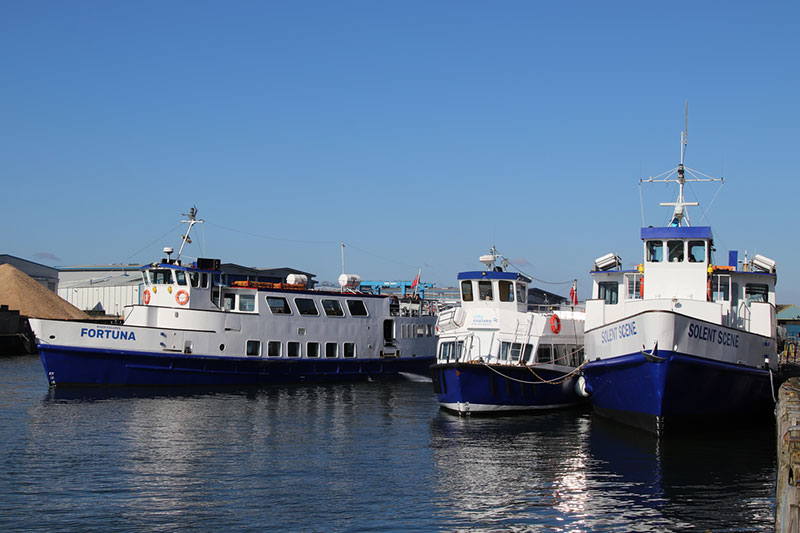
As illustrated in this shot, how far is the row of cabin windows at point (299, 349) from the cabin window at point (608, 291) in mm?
17120

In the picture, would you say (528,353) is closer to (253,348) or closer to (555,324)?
(555,324)

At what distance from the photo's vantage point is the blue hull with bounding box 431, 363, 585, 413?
30.2 m

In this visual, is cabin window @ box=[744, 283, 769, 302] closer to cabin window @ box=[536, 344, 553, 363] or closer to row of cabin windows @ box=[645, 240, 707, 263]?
row of cabin windows @ box=[645, 240, 707, 263]

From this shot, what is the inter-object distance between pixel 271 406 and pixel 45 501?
17080 mm

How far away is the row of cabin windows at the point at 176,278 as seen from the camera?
42281 mm

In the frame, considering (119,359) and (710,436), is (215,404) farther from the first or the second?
(710,436)

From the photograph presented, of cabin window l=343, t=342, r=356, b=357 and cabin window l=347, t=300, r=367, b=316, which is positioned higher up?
cabin window l=347, t=300, r=367, b=316

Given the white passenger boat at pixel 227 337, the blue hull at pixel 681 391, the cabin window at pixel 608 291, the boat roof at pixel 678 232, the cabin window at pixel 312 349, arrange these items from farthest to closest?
the cabin window at pixel 312 349, the white passenger boat at pixel 227 337, the cabin window at pixel 608 291, the boat roof at pixel 678 232, the blue hull at pixel 681 391

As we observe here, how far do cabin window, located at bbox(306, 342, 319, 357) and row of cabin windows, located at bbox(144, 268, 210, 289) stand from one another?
22.7 feet

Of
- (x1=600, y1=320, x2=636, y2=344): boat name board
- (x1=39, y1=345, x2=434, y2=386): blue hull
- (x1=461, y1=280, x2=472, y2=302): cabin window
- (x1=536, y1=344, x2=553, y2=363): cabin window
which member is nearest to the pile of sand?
(x1=39, y1=345, x2=434, y2=386): blue hull

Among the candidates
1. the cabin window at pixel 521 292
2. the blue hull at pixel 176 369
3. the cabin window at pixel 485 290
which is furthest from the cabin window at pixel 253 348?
the cabin window at pixel 521 292

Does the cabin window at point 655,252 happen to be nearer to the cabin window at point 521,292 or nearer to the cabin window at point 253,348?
the cabin window at point 521,292

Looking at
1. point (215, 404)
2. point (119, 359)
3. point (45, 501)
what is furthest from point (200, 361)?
point (45, 501)

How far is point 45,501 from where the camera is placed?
682 inches
